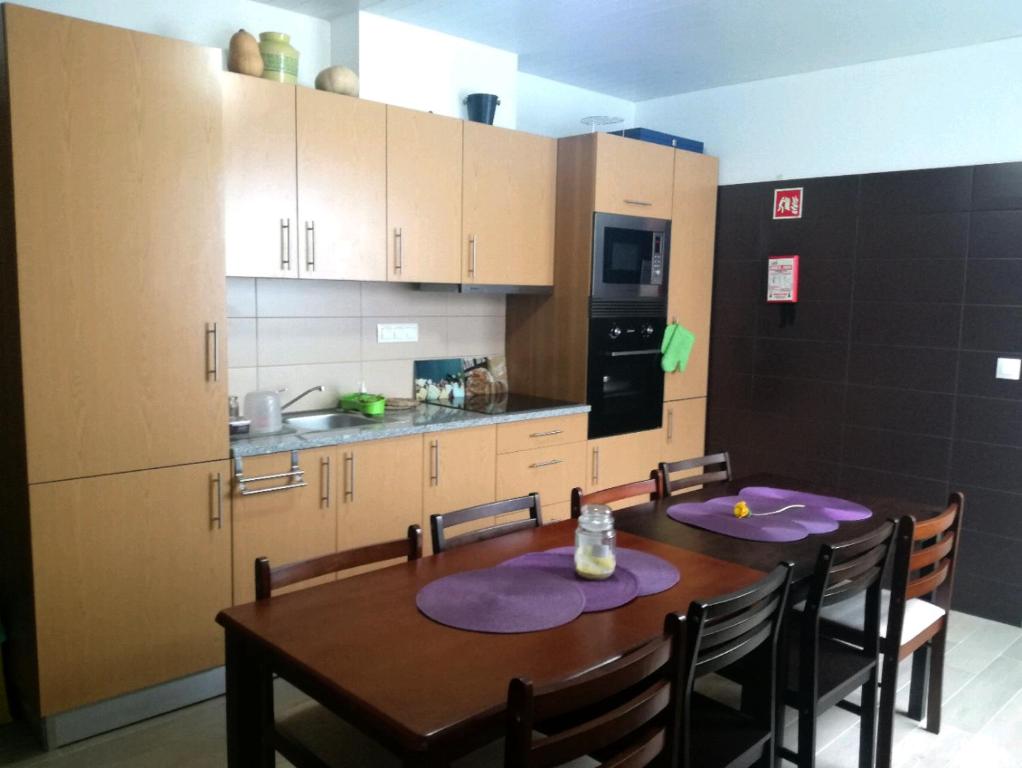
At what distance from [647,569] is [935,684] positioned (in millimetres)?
1352

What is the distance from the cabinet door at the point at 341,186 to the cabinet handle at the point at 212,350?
19.5 inches

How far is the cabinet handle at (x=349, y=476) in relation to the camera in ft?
9.76

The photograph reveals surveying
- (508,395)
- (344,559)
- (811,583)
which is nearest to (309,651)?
(344,559)

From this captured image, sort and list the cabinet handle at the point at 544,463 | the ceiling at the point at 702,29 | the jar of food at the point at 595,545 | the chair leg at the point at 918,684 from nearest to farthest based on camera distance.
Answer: the jar of food at the point at 595,545 < the chair leg at the point at 918,684 < the ceiling at the point at 702,29 < the cabinet handle at the point at 544,463

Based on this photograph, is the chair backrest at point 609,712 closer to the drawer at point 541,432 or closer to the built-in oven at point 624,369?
the drawer at point 541,432

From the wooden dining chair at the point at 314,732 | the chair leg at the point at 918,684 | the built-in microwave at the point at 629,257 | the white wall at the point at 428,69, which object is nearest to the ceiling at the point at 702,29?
the white wall at the point at 428,69

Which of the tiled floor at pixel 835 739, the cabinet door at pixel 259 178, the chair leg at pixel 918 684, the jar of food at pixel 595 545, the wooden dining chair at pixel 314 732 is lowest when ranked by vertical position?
the tiled floor at pixel 835 739

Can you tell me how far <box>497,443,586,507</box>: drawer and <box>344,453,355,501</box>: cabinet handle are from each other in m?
0.75

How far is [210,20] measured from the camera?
3043 mm

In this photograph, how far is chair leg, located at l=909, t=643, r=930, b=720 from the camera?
8.89 ft

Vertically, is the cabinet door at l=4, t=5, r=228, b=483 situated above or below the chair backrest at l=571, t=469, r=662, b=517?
above

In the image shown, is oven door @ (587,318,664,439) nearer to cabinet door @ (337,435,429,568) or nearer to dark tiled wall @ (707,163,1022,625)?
dark tiled wall @ (707,163,1022,625)

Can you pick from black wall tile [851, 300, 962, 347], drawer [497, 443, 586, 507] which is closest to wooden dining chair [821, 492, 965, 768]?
black wall tile [851, 300, 962, 347]

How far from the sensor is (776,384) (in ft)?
13.9
